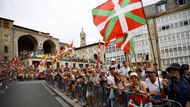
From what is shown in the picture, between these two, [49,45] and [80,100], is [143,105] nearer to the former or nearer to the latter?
[80,100]

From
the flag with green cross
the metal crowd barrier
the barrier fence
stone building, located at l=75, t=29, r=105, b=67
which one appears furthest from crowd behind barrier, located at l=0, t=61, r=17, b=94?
stone building, located at l=75, t=29, r=105, b=67

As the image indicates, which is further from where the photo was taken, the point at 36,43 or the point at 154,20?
the point at 36,43

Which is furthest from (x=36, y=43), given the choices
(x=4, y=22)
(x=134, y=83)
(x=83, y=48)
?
(x=134, y=83)

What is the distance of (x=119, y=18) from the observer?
5402 millimetres

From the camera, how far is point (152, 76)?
4.42m

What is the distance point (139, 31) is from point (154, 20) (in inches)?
157

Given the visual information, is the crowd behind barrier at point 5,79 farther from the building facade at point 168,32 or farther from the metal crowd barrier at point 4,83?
the building facade at point 168,32

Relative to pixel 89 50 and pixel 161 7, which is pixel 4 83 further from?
pixel 89 50

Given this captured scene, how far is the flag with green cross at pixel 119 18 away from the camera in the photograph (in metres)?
4.81

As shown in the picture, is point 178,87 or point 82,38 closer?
point 178,87

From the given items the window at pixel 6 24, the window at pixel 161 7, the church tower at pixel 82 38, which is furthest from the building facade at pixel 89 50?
the window at pixel 161 7

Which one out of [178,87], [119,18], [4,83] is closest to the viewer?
[178,87]

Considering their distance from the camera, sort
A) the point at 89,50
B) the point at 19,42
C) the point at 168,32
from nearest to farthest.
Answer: the point at 168,32 → the point at 19,42 → the point at 89,50

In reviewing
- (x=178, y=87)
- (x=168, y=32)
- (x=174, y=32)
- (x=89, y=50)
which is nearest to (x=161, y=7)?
(x=168, y=32)
